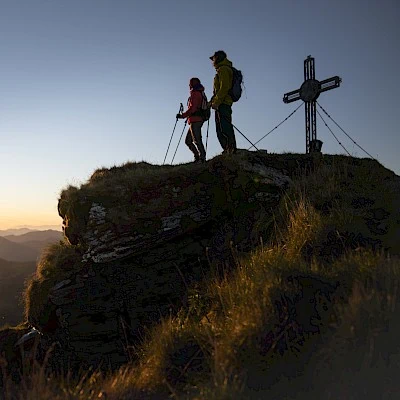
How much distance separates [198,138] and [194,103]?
1135 millimetres

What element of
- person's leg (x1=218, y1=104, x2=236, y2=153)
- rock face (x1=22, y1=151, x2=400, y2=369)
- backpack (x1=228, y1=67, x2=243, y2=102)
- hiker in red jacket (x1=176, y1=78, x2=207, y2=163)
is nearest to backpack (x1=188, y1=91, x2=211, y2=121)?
hiker in red jacket (x1=176, y1=78, x2=207, y2=163)

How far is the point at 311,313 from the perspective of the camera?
13.9 ft

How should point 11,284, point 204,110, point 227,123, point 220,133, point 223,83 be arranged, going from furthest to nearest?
point 11,284
point 204,110
point 220,133
point 227,123
point 223,83

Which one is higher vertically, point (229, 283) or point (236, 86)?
point (236, 86)

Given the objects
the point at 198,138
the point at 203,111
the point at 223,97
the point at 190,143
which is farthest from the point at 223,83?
the point at 190,143

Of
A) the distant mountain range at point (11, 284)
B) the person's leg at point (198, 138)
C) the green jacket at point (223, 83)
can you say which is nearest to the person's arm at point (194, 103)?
the person's leg at point (198, 138)

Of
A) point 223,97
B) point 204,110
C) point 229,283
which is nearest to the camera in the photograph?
point 229,283

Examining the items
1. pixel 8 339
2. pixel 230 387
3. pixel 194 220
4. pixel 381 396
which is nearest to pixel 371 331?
pixel 381 396

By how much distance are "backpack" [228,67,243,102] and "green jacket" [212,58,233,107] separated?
0.13 m

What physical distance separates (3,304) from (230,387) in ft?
229

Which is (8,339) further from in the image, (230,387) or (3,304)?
(3,304)

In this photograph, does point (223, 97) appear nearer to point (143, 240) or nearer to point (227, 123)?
point (227, 123)

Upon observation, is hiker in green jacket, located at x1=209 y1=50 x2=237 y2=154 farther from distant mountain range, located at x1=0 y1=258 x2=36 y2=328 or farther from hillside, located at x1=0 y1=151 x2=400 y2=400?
distant mountain range, located at x1=0 y1=258 x2=36 y2=328

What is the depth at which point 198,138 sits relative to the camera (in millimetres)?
12844
